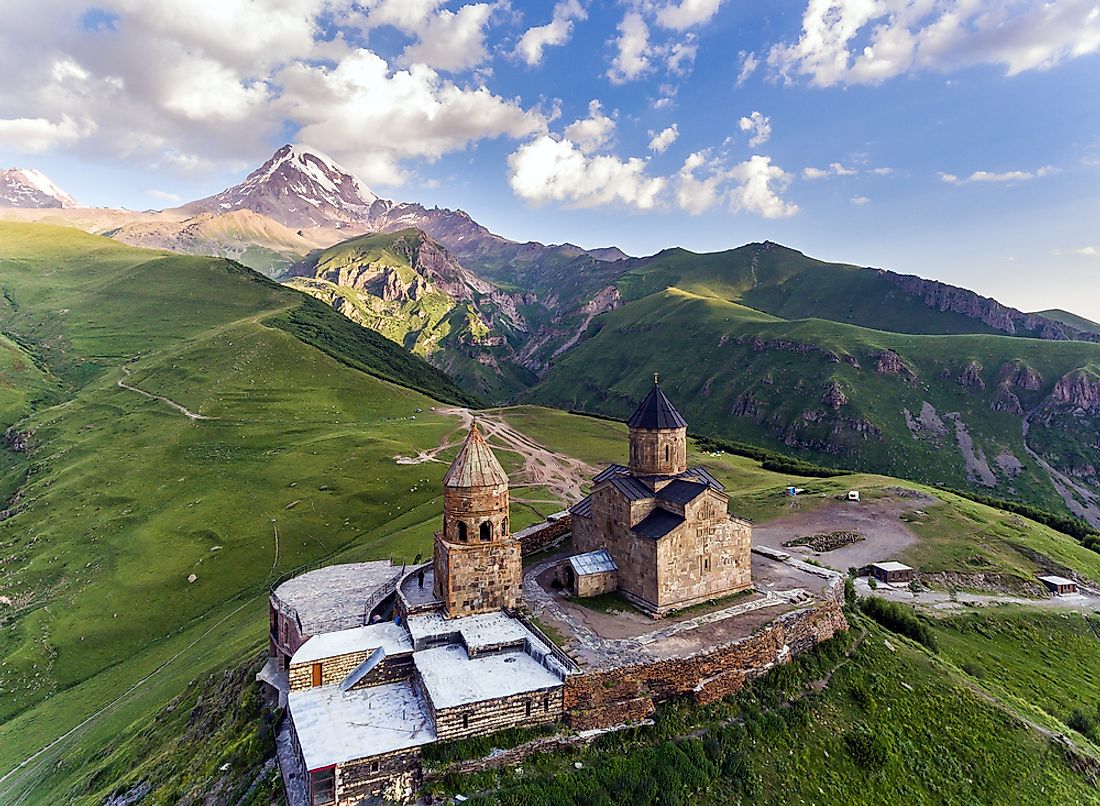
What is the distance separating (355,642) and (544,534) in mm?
15498

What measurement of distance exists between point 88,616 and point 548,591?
49723 millimetres

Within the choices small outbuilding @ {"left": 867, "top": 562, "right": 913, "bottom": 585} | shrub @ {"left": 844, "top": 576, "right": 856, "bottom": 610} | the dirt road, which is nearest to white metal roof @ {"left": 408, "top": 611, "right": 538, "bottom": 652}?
shrub @ {"left": 844, "top": 576, "right": 856, "bottom": 610}

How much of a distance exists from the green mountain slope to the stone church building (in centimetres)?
10969

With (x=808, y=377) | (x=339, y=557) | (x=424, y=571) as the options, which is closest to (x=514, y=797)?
(x=424, y=571)

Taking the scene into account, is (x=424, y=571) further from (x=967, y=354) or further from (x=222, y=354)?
(x=967, y=354)

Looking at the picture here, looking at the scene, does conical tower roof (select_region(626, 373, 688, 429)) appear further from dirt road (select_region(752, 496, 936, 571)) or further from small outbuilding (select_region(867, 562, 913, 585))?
small outbuilding (select_region(867, 562, 913, 585))

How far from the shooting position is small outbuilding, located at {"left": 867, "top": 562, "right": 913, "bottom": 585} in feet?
146

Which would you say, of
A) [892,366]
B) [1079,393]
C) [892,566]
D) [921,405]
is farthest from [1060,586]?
[1079,393]

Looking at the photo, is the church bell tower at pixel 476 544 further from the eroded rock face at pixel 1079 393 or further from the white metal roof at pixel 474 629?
the eroded rock face at pixel 1079 393

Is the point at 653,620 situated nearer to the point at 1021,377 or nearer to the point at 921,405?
the point at 921,405

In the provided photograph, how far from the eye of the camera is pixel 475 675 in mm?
22516

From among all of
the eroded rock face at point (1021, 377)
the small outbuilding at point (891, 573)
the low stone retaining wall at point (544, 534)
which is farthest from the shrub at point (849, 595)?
the eroded rock face at point (1021, 377)

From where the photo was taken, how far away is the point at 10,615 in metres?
53.3

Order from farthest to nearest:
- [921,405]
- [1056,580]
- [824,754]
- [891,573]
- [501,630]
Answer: [921,405] → [1056,580] → [891,573] → [501,630] → [824,754]
